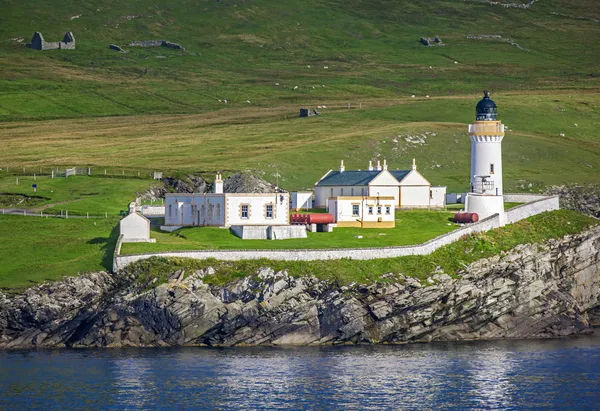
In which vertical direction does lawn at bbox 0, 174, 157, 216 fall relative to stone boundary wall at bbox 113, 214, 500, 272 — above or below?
above

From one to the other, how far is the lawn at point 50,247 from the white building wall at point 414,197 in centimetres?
2831

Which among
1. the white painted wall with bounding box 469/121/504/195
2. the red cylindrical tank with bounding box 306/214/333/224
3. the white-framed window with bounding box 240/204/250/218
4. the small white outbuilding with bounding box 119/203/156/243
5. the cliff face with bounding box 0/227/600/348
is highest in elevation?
the white painted wall with bounding box 469/121/504/195

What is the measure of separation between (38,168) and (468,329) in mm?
65630

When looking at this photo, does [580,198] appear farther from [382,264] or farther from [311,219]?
[382,264]

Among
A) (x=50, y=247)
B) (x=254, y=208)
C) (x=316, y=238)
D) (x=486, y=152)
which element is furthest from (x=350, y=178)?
(x=50, y=247)

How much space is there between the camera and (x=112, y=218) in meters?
118

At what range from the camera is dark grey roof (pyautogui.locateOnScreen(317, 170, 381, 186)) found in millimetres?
122625

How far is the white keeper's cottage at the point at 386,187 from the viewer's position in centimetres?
12225

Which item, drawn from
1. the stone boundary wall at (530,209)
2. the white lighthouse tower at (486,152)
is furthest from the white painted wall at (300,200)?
the stone boundary wall at (530,209)

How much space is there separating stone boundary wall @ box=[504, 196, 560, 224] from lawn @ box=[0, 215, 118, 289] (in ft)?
116

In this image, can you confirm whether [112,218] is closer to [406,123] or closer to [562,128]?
[406,123]

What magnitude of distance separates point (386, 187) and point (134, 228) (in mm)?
29183

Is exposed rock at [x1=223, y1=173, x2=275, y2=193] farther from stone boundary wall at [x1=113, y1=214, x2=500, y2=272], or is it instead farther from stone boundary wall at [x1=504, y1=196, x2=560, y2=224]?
stone boundary wall at [x1=113, y1=214, x2=500, y2=272]

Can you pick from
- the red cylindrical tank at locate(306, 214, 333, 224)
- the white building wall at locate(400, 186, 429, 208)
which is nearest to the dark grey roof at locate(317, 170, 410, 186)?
the white building wall at locate(400, 186, 429, 208)
